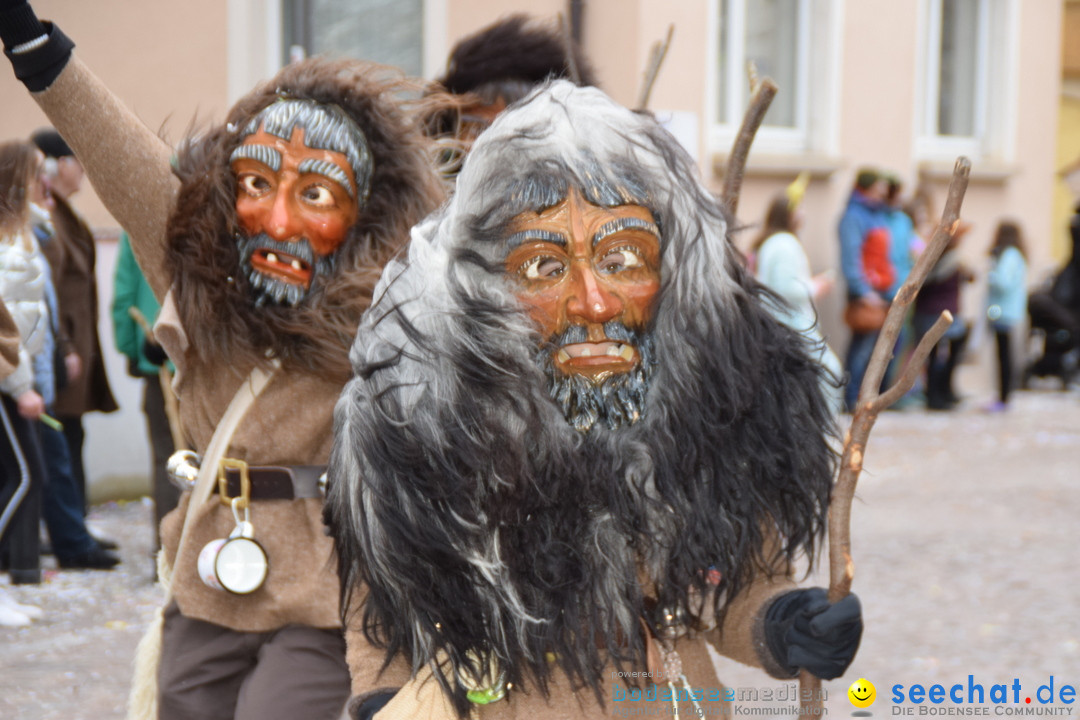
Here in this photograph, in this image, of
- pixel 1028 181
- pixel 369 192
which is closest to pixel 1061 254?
pixel 1028 181

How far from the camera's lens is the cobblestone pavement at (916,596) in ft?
14.3

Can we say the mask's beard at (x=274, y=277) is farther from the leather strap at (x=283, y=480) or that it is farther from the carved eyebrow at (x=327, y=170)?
the leather strap at (x=283, y=480)

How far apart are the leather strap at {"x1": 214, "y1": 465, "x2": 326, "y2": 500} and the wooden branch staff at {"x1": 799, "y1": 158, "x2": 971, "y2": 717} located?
3.49ft

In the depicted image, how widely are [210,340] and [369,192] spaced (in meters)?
0.43

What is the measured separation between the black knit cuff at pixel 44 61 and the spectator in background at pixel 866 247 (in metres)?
8.13

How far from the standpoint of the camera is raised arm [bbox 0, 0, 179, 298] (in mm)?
2295

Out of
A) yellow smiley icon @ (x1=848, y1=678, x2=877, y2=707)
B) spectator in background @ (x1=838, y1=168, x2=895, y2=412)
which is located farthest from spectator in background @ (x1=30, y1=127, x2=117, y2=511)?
spectator in background @ (x1=838, y1=168, x2=895, y2=412)

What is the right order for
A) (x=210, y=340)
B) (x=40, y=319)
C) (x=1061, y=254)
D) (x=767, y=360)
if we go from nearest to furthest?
(x=767, y=360) < (x=210, y=340) < (x=40, y=319) < (x=1061, y=254)

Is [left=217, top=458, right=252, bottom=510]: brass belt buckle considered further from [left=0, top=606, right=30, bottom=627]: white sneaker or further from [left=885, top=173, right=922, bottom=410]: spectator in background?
[left=885, top=173, right=922, bottom=410]: spectator in background

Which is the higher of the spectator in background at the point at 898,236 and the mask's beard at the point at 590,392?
the mask's beard at the point at 590,392

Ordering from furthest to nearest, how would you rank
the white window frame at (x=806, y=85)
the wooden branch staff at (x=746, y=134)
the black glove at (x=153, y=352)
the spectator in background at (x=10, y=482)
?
the white window frame at (x=806, y=85), the black glove at (x=153, y=352), the spectator in background at (x=10, y=482), the wooden branch staff at (x=746, y=134)

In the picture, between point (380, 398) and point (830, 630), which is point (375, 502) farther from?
point (830, 630)

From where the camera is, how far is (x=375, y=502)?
188 cm

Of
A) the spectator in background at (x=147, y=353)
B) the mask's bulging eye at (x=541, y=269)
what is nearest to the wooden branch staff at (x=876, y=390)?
the mask's bulging eye at (x=541, y=269)
